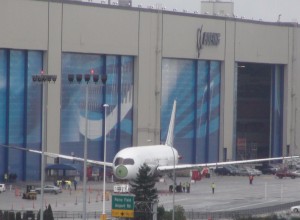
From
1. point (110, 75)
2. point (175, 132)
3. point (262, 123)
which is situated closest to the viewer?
point (110, 75)

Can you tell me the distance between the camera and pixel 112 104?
357 feet

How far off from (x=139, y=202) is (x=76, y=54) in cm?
4434

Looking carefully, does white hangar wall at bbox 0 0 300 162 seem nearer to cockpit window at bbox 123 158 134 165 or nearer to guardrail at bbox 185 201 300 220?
cockpit window at bbox 123 158 134 165

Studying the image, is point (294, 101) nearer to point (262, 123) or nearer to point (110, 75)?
point (262, 123)

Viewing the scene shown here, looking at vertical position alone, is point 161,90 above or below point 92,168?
above

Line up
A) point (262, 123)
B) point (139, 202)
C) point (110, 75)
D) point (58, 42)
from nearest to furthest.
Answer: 1. point (139, 202)
2. point (58, 42)
3. point (110, 75)
4. point (262, 123)

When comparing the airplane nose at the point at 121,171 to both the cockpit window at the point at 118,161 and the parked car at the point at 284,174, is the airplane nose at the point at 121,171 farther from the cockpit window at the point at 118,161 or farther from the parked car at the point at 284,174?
the parked car at the point at 284,174

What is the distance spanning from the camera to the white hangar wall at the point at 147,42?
9856 centimetres

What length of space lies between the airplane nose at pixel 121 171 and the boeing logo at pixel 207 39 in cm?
2969

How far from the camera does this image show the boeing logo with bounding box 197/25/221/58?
382ft

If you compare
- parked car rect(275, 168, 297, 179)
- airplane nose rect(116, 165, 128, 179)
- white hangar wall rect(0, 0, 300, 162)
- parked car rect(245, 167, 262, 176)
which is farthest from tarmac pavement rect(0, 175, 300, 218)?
white hangar wall rect(0, 0, 300, 162)

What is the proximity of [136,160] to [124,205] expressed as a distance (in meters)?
35.4

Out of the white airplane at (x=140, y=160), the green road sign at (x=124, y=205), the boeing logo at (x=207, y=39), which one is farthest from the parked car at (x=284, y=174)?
the green road sign at (x=124, y=205)

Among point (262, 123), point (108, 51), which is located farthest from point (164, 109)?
point (262, 123)
